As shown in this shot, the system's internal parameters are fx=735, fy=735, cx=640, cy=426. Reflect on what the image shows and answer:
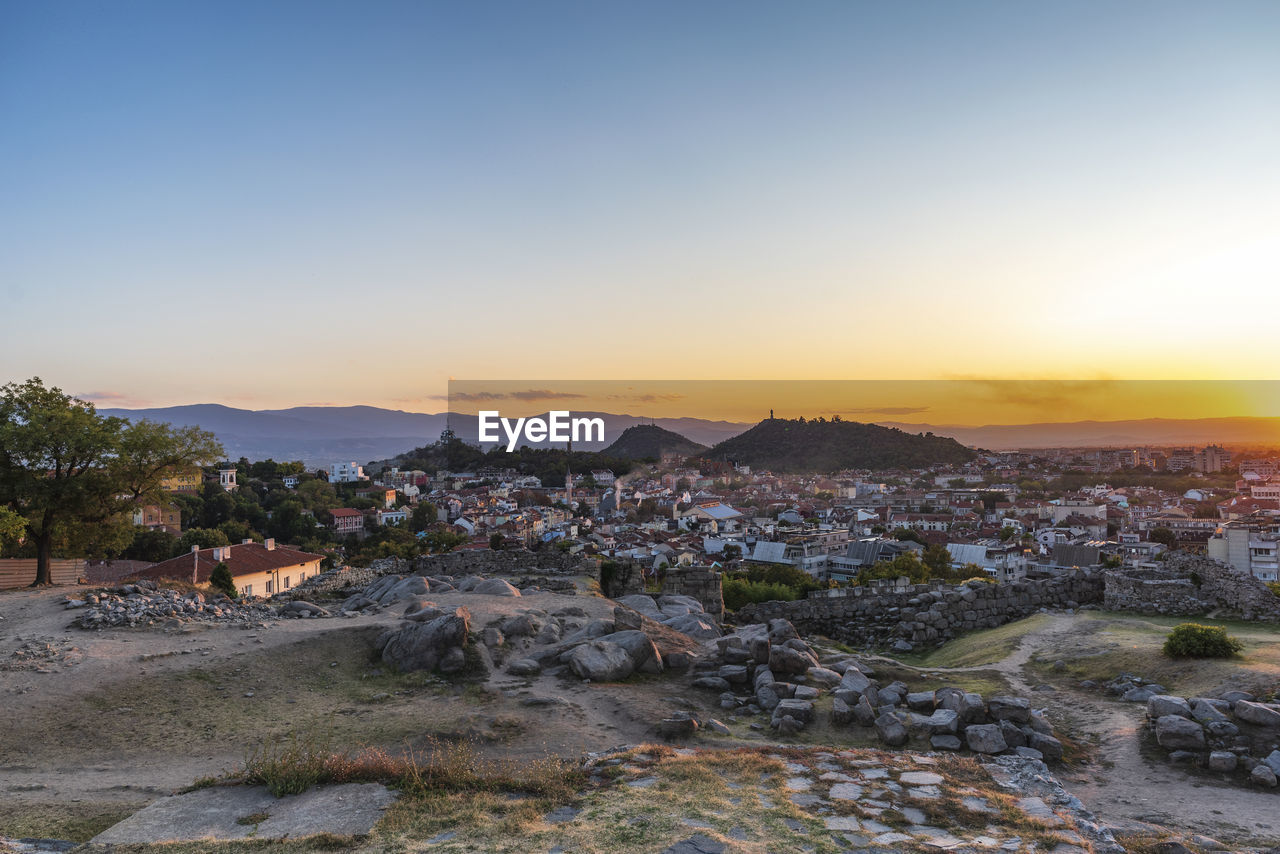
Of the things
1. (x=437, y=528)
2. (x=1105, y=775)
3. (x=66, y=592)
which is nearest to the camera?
(x=1105, y=775)

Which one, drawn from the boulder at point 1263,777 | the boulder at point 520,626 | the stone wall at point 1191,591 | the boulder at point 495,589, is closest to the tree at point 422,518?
the boulder at point 495,589

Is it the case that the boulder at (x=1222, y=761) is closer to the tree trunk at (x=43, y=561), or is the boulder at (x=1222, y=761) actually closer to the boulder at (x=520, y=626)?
the boulder at (x=520, y=626)

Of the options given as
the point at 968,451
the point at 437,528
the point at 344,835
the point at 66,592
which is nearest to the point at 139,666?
the point at 66,592

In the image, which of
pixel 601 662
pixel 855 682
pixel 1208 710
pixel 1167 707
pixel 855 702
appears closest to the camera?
pixel 1208 710

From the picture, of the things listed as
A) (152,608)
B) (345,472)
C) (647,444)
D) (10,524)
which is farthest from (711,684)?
(345,472)

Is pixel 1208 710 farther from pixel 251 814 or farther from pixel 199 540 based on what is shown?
pixel 199 540

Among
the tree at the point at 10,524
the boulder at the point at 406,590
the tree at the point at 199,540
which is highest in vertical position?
the tree at the point at 10,524

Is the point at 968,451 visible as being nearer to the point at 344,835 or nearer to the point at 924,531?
the point at 924,531
